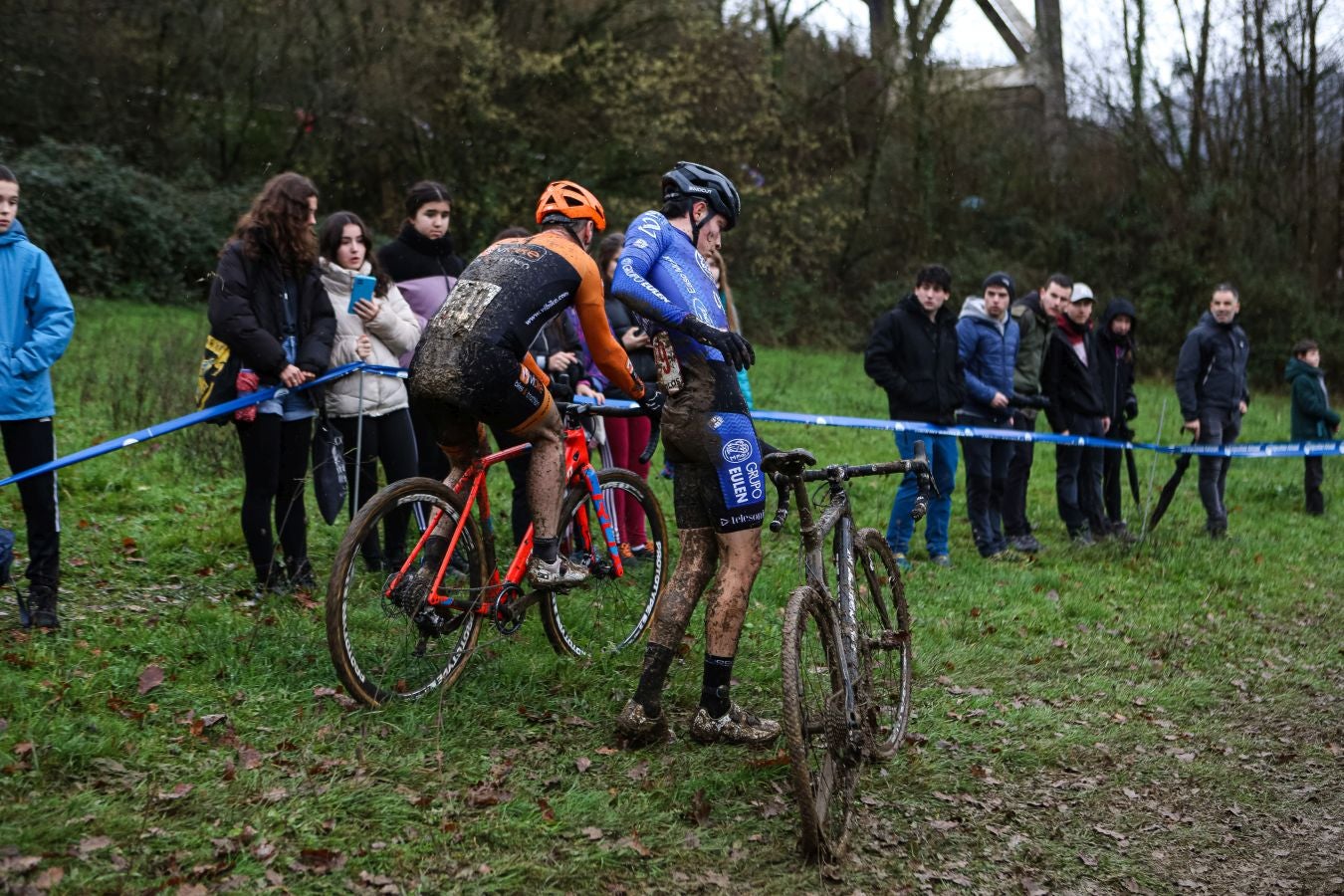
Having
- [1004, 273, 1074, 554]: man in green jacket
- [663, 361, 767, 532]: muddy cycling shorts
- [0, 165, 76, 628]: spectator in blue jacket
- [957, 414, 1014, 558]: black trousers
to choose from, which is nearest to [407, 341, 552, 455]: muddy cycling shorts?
[663, 361, 767, 532]: muddy cycling shorts

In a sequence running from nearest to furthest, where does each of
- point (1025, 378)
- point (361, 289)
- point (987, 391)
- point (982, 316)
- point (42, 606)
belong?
point (42, 606), point (361, 289), point (987, 391), point (982, 316), point (1025, 378)

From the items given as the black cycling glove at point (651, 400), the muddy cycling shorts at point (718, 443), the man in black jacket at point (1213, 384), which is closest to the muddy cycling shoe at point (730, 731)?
the muddy cycling shorts at point (718, 443)

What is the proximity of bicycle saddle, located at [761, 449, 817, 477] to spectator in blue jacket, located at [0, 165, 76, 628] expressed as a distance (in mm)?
3246

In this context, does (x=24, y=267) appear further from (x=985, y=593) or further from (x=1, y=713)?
(x=985, y=593)

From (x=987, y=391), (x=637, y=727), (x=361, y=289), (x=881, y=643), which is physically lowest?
(x=637, y=727)

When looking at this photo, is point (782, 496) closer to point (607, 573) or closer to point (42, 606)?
point (607, 573)

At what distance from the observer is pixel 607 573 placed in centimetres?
646

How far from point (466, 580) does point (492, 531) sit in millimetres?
328

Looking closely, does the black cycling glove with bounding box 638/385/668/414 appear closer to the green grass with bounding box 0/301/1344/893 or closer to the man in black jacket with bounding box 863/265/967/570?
the green grass with bounding box 0/301/1344/893

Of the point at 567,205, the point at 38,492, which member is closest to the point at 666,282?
the point at 567,205

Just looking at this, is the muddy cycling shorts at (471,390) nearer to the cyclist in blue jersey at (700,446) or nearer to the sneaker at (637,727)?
the cyclist in blue jersey at (700,446)

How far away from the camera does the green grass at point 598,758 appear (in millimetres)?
4332

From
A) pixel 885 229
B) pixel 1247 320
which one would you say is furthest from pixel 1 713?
pixel 885 229

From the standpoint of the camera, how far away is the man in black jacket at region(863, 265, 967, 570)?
9531 millimetres
